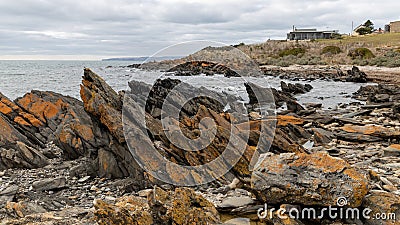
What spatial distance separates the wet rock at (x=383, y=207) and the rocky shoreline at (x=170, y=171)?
0.05 ft

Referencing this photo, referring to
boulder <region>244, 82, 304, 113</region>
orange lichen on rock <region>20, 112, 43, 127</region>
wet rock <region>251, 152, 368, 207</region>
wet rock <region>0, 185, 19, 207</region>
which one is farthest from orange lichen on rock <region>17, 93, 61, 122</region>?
wet rock <region>251, 152, 368, 207</region>

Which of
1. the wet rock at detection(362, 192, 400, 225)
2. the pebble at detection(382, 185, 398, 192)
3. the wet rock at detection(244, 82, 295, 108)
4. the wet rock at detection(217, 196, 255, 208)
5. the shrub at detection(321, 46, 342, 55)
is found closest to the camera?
the wet rock at detection(362, 192, 400, 225)

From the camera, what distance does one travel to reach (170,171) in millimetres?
8008

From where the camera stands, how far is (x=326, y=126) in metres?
14.2

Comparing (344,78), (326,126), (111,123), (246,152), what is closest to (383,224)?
(246,152)

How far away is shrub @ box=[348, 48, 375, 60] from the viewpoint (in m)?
51.0

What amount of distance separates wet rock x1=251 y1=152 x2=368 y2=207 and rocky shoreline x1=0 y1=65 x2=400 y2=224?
0.04 ft

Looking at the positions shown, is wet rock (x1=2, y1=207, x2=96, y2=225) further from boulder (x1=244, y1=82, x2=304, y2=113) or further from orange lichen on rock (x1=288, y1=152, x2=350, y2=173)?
boulder (x1=244, y1=82, x2=304, y2=113)

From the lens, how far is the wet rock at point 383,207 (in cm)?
475

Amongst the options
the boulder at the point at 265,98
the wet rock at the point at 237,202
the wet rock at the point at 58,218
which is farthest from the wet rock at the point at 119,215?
the boulder at the point at 265,98

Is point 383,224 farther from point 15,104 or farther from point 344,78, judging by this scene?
point 344,78

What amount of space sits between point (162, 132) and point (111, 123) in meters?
1.33

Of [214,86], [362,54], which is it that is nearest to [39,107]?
[214,86]

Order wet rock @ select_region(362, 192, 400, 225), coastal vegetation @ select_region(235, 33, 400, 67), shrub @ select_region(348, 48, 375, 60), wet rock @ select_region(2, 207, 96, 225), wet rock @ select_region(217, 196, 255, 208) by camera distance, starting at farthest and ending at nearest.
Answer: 1. shrub @ select_region(348, 48, 375, 60)
2. coastal vegetation @ select_region(235, 33, 400, 67)
3. wet rock @ select_region(217, 196, 255, 208)
4. wet rock @ select_region(2, 207, 96, 225)
5. wet rock @ select_region(362, 192, 400, 225)
